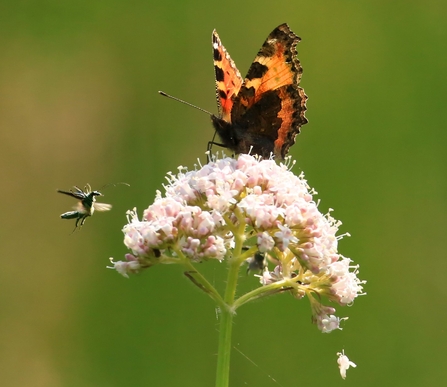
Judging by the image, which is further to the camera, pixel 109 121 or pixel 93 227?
pixel 109 121

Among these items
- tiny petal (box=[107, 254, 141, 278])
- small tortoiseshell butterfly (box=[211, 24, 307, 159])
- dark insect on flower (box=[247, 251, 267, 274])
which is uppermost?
small tortoiseshell butterfly (box=[211, 24, 307, 159])

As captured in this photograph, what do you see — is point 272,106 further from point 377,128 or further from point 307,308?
point 377,128

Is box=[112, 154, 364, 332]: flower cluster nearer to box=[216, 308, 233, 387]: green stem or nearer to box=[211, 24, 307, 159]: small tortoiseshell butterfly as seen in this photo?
box=[216, 308, 233, 387]: green stem

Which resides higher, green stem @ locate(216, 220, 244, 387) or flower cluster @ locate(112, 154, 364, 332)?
flower cluster @ locate(112, 154, 364, 332)

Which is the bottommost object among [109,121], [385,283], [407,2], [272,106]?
[272,106]

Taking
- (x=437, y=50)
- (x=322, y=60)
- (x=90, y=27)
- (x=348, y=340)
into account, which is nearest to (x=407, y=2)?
(x=437, y=50)

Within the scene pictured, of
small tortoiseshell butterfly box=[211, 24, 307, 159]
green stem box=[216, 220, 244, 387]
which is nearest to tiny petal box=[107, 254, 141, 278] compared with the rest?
green stem box=[216, 220, 244, 387]

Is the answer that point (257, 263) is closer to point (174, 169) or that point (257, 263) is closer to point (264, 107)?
point (264, 107)
